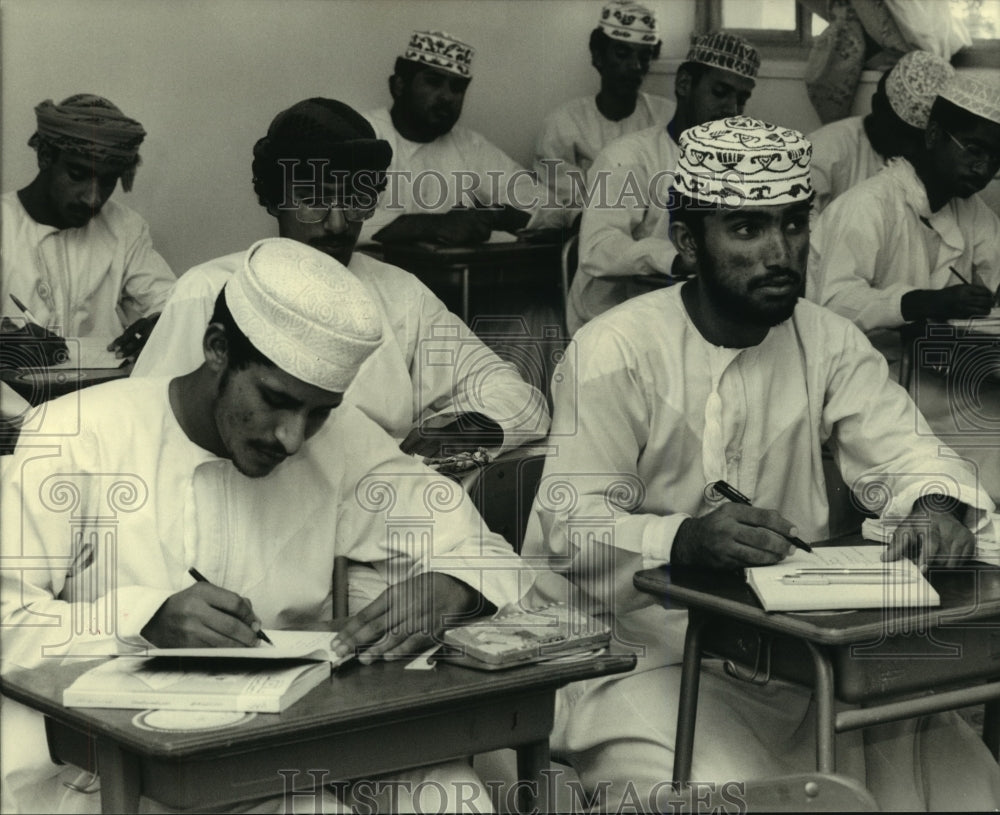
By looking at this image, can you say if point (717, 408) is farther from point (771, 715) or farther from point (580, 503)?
point (771, 715)

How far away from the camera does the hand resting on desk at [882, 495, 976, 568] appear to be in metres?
2.83

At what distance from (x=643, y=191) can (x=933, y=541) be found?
A: 13.5 ft

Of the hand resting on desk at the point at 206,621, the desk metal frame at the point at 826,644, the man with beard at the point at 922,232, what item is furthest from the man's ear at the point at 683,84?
the hand resting on desk at the point at 206,621

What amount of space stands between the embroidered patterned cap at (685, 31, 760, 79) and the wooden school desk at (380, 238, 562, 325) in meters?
1.18

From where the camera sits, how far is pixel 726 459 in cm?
323

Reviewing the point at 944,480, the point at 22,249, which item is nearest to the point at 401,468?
the point at 944,480

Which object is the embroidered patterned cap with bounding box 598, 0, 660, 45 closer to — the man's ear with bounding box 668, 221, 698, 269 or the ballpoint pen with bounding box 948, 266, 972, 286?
the ballpoint pen with bounding box 948, 266, 972, 286

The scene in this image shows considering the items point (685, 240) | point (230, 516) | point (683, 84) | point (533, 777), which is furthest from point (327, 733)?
point (683, 84)

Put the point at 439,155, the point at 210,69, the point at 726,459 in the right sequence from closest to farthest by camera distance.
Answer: the point at 726,459, the point at 210,69, the point at 439,155

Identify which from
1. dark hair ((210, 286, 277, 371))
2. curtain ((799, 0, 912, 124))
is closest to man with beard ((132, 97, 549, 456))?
dark hair ((210, 286, 277, 371))

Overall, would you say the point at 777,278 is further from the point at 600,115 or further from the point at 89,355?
the point at 600,115

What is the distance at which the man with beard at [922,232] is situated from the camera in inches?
202

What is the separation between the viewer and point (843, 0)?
780 centimetres

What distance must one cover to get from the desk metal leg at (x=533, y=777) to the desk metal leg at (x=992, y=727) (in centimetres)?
112
